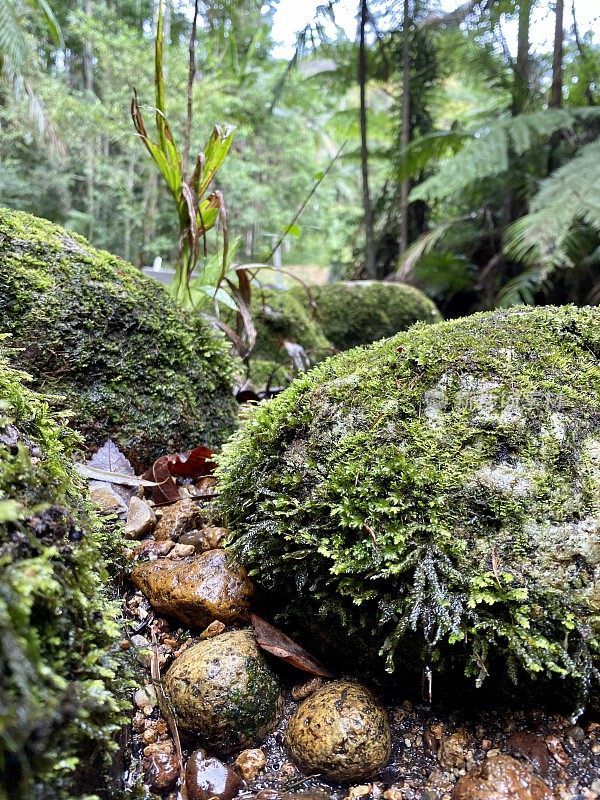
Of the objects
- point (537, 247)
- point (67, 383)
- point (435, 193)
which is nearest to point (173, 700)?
point (67, 383)

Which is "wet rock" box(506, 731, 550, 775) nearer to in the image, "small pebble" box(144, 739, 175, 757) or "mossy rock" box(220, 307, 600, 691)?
"mossy rock" box(220, 307, 600, 691)

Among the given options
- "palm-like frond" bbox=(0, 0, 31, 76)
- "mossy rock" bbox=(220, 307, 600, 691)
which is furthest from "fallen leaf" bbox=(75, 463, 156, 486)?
"palm-like frond" bbox=(0, 0, 31, 76)

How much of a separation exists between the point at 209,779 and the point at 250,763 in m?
0.09

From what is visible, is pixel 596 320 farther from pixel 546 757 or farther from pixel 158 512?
pixel 158 512

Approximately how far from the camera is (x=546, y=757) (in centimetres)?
95

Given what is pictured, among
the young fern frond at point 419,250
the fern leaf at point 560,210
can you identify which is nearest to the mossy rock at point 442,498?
the fern leaf at point 560,210

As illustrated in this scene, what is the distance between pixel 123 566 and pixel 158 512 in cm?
27

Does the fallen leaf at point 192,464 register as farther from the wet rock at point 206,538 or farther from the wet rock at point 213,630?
the wet rock at point 213,630

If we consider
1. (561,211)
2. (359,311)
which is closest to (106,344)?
(359,311)

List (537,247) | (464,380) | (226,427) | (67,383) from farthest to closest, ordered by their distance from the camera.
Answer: (537,247)
(226,427)
(67,383)
(464,380)

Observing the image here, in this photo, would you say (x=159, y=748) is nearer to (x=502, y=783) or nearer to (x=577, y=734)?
(x=502, y=783)

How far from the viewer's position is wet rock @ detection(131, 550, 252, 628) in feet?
3.91

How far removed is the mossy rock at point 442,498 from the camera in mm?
949

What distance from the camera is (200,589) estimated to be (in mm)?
1199
